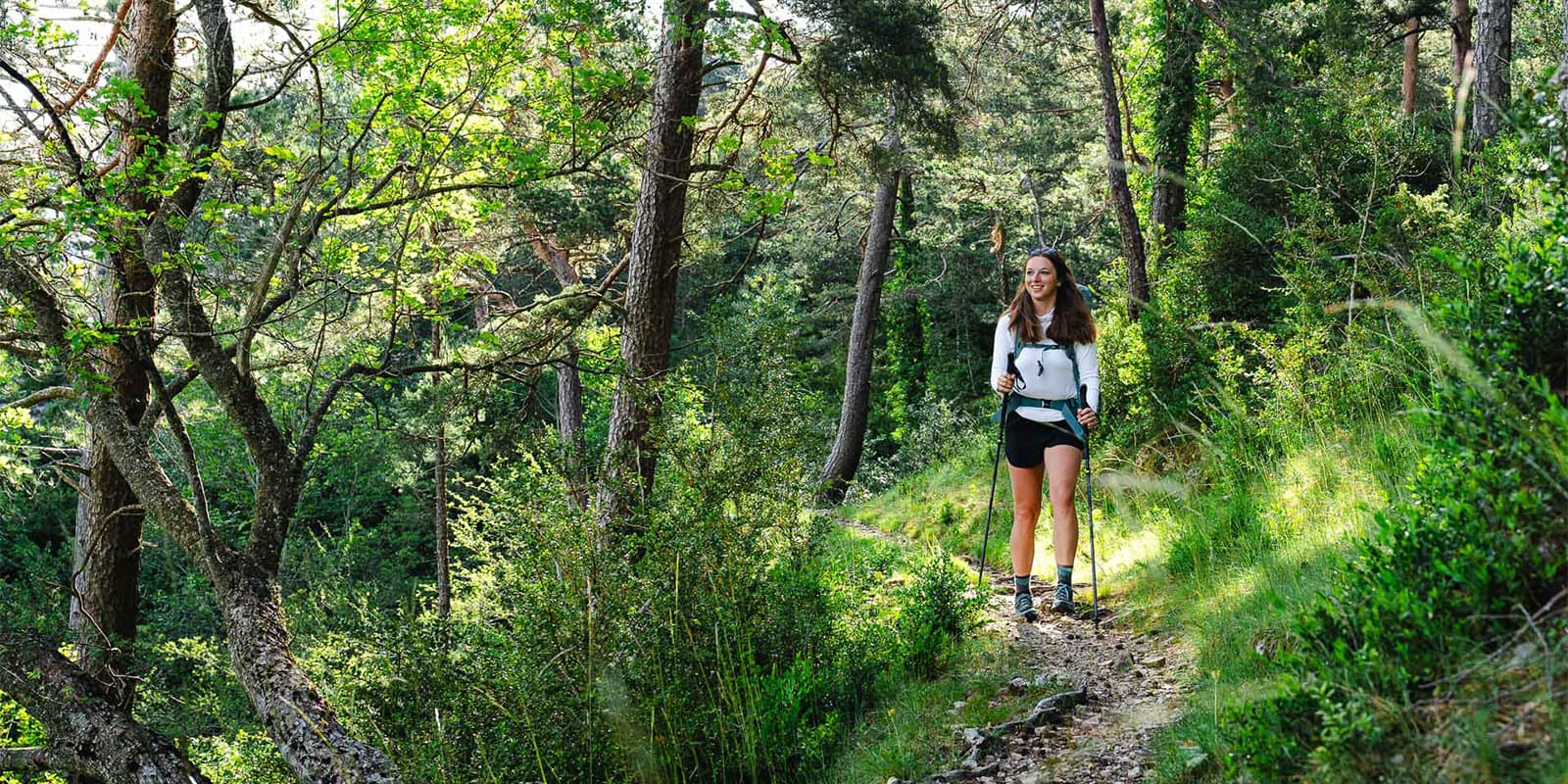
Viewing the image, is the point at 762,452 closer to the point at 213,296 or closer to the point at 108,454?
the point at 213,296

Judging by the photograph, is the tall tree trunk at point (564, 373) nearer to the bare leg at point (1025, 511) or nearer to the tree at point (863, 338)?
the tree at point (863, 338)

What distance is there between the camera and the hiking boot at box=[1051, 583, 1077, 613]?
5.57m

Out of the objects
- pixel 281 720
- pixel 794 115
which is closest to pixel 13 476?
pixel 281 720

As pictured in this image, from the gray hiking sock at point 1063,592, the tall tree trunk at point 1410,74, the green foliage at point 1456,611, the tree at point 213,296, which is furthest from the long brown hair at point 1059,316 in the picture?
the tall tree trunk at point 1410,74

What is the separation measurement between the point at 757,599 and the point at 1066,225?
1936cm

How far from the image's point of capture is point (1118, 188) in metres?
10.3

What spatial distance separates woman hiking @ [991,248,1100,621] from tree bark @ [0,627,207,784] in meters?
4.82

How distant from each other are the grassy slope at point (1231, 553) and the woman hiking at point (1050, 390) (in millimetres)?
424

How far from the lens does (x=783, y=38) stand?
6.05 metres

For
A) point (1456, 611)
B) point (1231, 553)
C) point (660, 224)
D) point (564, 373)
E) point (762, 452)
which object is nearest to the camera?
point (1456, 611)

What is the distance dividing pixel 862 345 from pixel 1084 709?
1285 cm

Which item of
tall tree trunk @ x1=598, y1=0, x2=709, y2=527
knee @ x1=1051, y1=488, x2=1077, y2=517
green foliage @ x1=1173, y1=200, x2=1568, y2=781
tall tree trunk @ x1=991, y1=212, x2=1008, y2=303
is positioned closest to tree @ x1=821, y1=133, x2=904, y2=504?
tall tree trunk @ x1=991, y1=212, x2=1008, y2=303

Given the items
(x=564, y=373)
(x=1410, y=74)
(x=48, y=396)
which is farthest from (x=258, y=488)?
(x=1410, y=74)

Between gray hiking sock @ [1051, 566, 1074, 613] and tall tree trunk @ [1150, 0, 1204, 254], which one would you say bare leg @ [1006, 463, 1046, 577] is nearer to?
gray hiking sock @ [1051, 566, 1074, 613]
